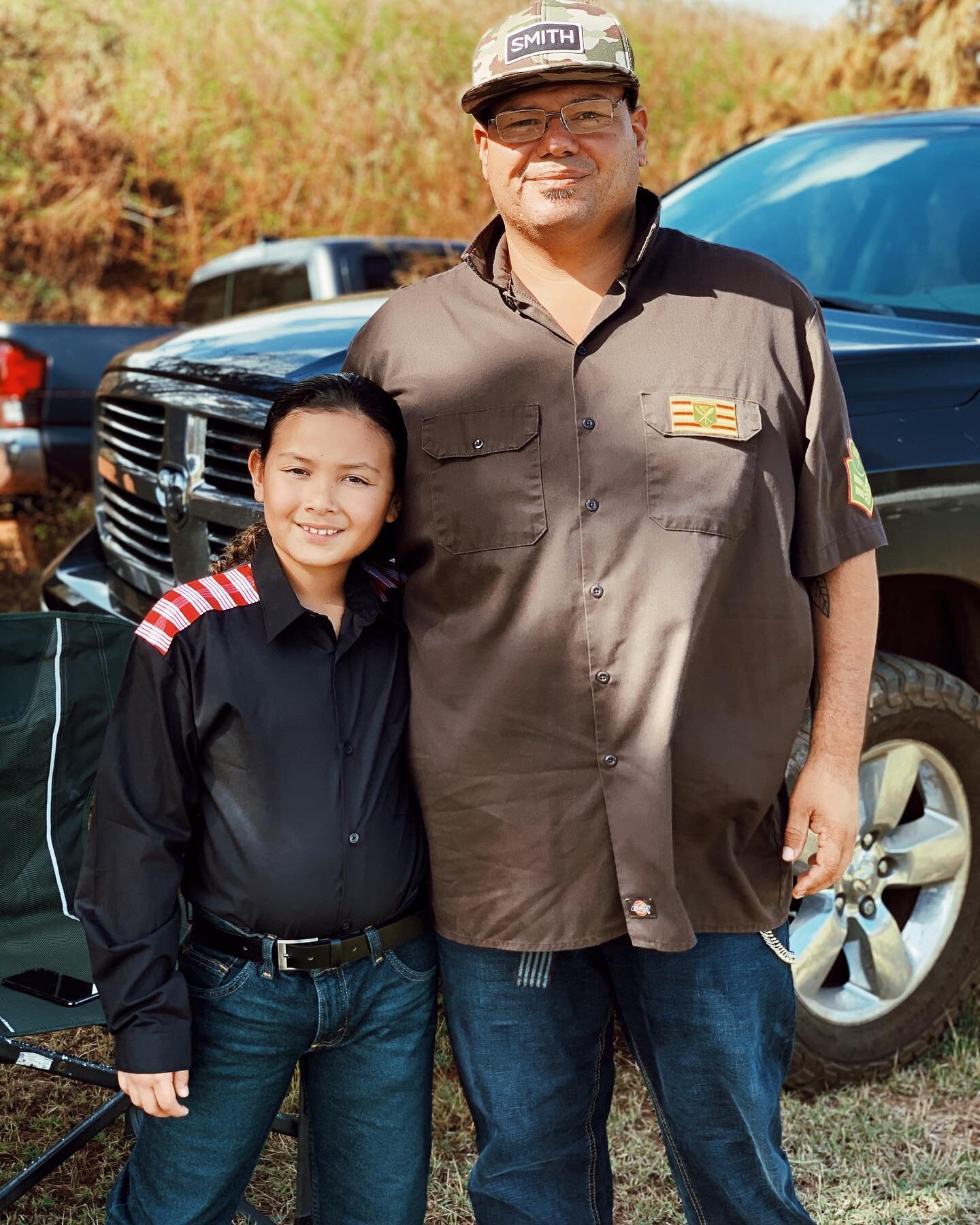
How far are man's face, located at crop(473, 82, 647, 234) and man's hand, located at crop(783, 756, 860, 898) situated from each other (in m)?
0.88

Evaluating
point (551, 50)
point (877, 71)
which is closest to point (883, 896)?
point (551, 50)

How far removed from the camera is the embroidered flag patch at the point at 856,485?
2016 mm

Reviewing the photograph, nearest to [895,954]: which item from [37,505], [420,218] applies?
[37,505]

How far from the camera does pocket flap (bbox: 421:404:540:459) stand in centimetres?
198

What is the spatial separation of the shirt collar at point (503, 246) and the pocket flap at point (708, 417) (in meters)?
0.24

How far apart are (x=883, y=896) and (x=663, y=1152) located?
2.57ft

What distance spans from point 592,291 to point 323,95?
39.1 feet

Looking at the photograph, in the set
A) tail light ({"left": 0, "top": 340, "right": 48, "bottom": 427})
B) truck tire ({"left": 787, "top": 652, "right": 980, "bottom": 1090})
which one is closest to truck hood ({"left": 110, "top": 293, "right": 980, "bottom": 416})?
truck tire ({"left": 787, "top": 652, "right": 980, "bottom": 1090})

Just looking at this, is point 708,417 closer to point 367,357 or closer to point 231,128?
point 367,357

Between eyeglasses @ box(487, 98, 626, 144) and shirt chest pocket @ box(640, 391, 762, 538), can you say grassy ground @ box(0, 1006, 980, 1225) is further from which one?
eyeglasses @ box(487, 98, 626, 144)

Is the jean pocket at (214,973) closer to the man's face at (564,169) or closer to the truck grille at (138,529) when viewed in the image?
the man's face at (564,169)

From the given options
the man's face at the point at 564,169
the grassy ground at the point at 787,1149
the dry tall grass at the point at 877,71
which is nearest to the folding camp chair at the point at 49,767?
the grassy ground at the point at 787,1149

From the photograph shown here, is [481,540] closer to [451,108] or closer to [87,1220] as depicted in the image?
[87,1220]

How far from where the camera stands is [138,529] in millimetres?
3439
